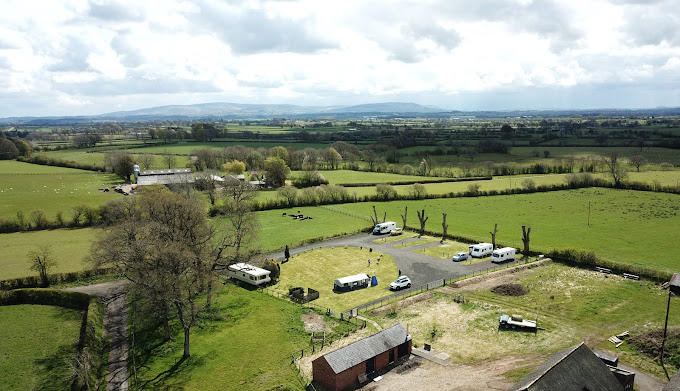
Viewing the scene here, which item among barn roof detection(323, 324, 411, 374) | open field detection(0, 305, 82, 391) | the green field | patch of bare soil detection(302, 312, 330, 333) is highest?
the green field

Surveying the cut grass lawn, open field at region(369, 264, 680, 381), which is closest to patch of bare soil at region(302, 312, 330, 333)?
the cut grass lawn

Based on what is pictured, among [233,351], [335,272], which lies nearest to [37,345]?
[233,351]

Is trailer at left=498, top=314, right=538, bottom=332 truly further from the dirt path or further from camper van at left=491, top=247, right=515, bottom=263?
the dirt path

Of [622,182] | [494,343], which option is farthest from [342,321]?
[622,182]

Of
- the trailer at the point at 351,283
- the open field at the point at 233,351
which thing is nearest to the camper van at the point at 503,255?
the trailer at the point at 351,283

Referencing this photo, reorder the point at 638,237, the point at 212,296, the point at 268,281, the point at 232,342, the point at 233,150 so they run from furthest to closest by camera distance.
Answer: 1. the point at 233,150
2. the point at 638,237
3. the point at 268,281
4. the point at 212,296
5. the point at 232,342

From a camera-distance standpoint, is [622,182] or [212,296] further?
[622,182]

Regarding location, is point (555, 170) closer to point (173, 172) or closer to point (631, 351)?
point (631, 351)

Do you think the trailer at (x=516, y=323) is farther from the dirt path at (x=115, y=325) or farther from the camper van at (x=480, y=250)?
the dirt path at (x=115, y=325)
